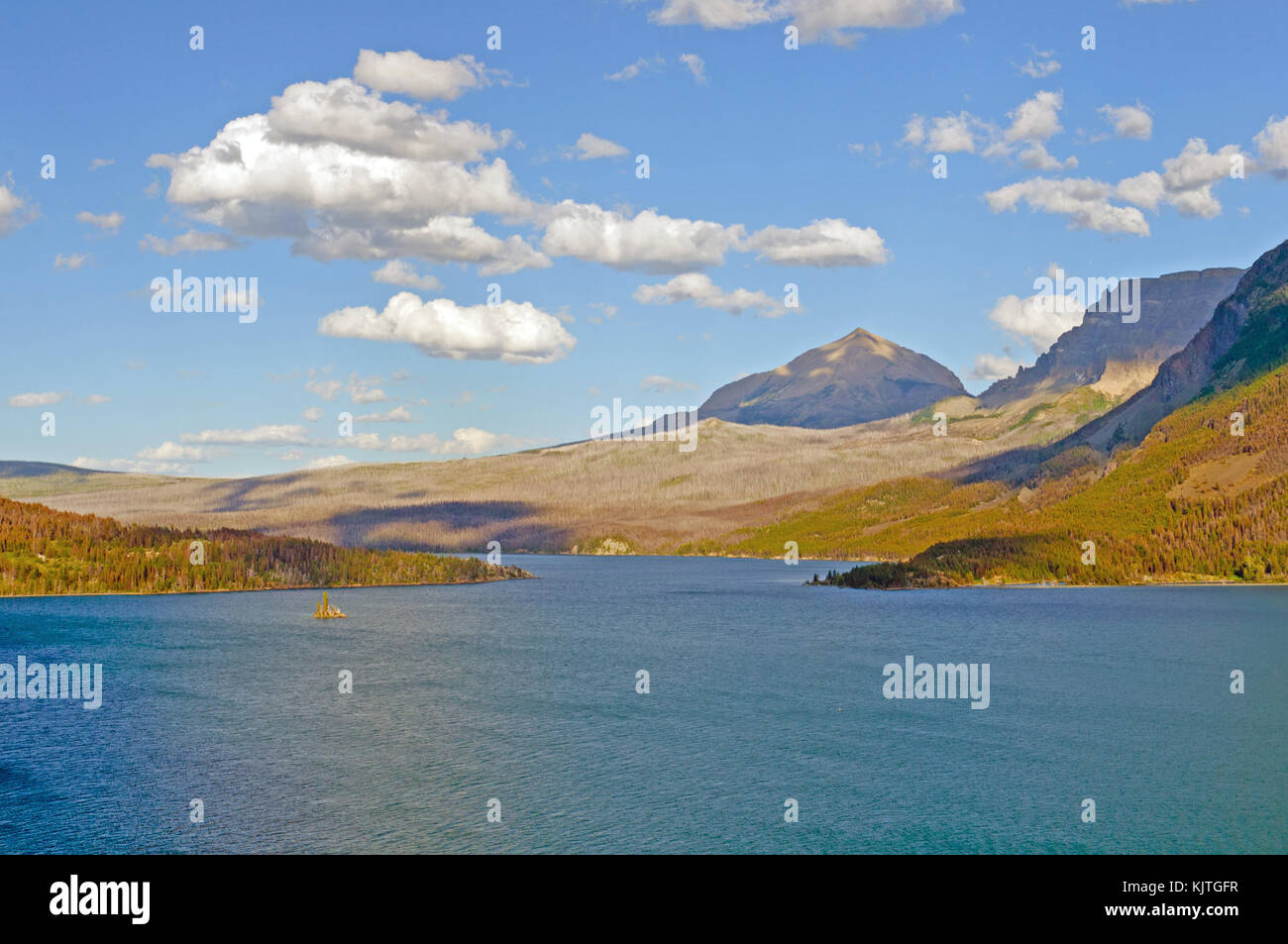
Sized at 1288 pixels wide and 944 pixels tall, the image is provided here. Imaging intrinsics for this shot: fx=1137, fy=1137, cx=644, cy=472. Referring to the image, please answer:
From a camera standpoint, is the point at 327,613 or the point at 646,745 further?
the point at 327,613

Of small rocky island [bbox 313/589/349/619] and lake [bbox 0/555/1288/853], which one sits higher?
small rocky island [bbox 313/589/349/619]

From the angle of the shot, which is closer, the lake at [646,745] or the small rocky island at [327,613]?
the lake at [646,745]

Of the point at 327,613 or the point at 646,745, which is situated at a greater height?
the point at 327,613

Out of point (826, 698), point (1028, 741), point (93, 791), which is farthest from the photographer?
point (826, 698)

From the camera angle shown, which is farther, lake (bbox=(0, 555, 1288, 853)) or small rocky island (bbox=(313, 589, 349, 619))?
small rocky island (bbox=(313, 589, 349, 619))
